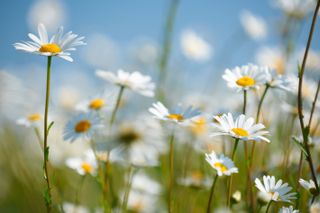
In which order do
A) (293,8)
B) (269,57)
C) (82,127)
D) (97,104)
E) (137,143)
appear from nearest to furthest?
(82,127) < (97,104) < (137,143) < (293,8) < (269,57)

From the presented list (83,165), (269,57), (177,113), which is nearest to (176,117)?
(177,113)

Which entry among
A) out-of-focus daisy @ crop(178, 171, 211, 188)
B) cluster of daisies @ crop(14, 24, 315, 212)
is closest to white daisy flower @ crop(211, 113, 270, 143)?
cluster of daisies @ crop(14, 24, 315, 212)

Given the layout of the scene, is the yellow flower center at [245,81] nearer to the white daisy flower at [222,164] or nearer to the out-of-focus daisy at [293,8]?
the white daisy flower at [222,164]

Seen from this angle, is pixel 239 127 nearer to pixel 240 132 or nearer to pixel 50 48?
pixel 240 132

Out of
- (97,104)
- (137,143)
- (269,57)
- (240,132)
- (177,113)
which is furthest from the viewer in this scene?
(269,57)

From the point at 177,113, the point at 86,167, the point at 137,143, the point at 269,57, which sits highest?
the point at 269,57

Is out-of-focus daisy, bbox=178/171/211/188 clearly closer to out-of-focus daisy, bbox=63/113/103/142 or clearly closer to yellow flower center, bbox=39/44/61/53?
out-of-focus daisy, bbox=63/113/103/142

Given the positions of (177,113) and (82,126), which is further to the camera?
(82,126)

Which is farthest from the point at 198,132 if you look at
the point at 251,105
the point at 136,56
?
the point at 136,56
